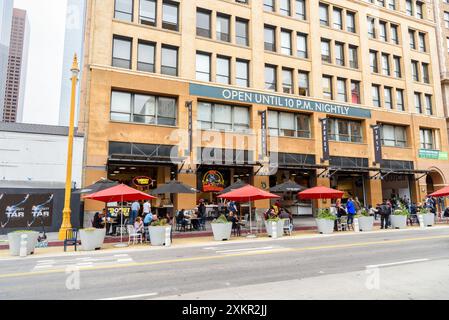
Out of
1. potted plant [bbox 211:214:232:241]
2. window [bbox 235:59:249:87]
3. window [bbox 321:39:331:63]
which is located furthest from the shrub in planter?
window [bbox 321:39:331:63]

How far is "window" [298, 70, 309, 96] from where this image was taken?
31.0m

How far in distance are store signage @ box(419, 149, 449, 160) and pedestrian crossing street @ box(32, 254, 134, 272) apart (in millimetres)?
33755

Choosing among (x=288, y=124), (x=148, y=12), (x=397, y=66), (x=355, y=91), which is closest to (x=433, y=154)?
(x=397, y=66)

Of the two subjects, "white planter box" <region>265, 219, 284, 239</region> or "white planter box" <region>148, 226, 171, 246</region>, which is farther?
"white planter box" <region>265, 219, 284, 239</region>

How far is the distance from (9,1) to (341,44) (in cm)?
17597

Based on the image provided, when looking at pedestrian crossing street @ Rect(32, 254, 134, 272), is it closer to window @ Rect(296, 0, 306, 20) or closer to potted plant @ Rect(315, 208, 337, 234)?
potted plant @ Rect(315, 208, 337, 234)

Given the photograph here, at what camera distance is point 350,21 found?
35.3 m

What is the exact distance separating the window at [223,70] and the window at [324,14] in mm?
11729

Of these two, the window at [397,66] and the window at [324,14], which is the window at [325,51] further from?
the window at [397,66]

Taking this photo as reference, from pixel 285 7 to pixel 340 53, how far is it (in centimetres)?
722

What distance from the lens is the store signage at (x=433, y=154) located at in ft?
117

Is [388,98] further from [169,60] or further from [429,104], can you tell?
[169,60]

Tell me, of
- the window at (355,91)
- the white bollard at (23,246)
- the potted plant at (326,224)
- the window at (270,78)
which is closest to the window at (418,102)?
the window at (355,91)

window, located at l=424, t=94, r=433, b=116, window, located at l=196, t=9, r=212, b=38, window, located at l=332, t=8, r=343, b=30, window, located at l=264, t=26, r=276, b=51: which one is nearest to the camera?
window, located at l=196, t=9, r=212, b=38
